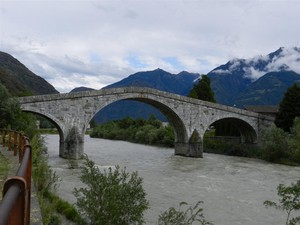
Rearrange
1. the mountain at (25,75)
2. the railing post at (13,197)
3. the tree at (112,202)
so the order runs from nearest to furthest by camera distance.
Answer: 1. the railing post at (13,197)
2. the tree at (112,202)
3. the mountain at (25,75)

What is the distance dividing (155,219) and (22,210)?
26.4 feet

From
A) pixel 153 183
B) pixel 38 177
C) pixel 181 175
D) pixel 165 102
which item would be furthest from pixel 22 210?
pixel 165 102

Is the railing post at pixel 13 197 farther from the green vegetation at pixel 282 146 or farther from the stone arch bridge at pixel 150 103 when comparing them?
the green vegetation at pixel 282 146

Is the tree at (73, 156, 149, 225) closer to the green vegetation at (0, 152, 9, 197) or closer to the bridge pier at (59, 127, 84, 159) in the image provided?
the green vegetation at (0, 152, 9, 197)

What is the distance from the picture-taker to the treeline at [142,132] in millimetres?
40947

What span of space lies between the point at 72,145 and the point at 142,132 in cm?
2099

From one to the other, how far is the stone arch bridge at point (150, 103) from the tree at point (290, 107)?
3.29m

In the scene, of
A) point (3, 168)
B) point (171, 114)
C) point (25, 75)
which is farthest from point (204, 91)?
point (25, 75)

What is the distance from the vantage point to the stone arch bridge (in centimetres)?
2412

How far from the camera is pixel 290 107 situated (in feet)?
103

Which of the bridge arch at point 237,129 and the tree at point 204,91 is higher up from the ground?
the tree at point 204,91

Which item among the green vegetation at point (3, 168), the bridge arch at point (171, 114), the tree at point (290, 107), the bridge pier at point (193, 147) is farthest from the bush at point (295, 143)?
the green vegetation at point (3, 168)

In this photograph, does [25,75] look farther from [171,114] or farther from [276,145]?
[276,145]

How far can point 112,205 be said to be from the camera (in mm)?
6922
